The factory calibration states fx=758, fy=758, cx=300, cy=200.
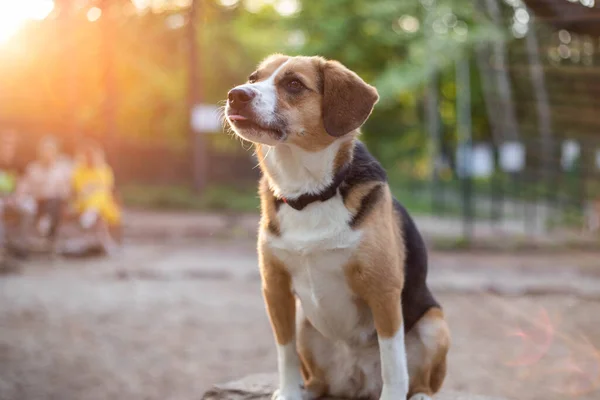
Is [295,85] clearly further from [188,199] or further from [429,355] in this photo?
[188,199]

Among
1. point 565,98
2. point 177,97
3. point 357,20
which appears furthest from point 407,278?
point 177,97

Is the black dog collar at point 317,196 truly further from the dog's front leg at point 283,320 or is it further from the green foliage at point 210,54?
the green foliage at point 210,54

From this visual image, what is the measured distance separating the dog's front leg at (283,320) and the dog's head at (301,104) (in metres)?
0.54

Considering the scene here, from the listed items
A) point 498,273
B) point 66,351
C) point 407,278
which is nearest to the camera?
point 407,278

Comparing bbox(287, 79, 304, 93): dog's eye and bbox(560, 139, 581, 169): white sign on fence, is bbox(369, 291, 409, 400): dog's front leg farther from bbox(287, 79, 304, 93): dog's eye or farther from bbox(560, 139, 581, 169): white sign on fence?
bbox(560, 139, 581, 169): white sign on fence

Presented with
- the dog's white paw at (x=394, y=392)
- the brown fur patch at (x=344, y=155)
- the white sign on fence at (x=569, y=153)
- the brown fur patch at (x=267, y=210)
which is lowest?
the white sign on fence at (x=569, y=153)

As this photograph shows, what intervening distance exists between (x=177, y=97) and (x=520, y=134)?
1768 cm

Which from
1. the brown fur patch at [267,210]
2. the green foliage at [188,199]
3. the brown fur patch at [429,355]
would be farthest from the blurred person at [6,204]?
the brown fur patch at [429,355]

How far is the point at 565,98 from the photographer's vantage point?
24453mm

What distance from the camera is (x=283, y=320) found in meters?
3.33

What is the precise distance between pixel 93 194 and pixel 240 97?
467 inches

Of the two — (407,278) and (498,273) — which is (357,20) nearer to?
(498,273)

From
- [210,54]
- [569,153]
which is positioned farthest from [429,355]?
[210,54]

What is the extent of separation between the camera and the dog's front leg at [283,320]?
10.5 feet
